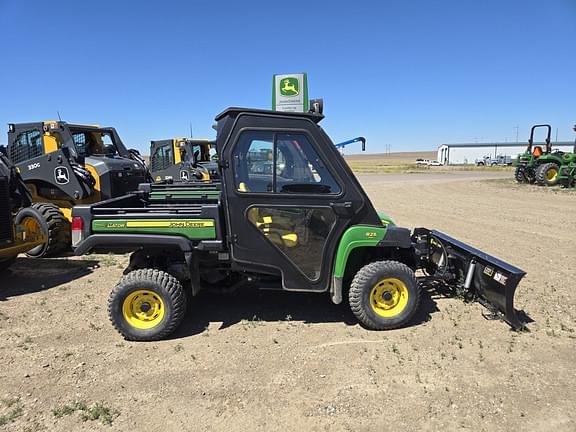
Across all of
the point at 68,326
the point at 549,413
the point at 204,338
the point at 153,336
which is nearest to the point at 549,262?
the point at 549,413

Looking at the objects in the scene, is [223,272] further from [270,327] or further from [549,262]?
[549,262]

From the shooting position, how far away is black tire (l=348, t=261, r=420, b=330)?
4.01 meters

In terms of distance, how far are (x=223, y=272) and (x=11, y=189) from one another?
4.12 meters

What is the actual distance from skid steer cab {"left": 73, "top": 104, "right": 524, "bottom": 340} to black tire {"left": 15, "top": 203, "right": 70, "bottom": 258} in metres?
3.48

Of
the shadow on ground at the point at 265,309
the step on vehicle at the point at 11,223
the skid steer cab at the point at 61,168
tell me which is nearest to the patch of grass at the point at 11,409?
the shadow on ground at the point at 265,309

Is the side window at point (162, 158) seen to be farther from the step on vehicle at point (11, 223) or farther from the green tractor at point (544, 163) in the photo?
the green tractor at point (544, 163)

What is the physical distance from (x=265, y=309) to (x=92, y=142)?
666cm

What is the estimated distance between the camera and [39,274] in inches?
249

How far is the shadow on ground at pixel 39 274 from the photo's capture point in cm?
564

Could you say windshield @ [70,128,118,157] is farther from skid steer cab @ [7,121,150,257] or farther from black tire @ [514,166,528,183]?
black tire @ [514,166,528,183]

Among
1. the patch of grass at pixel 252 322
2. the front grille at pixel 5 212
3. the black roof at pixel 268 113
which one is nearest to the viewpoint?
the black roof at pixel 268 113

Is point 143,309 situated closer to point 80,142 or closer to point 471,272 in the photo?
point 471,272

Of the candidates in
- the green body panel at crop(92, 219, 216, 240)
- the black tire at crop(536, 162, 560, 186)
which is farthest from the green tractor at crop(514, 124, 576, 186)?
the green body panel at crop(92, 219, 216, 240)

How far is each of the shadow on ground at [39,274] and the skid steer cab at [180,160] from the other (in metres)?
6.69
